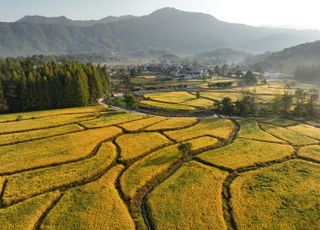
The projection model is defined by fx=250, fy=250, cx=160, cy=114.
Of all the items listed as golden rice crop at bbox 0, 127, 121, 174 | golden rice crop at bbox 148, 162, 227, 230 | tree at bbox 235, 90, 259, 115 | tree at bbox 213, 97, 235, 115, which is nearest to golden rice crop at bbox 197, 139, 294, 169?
golden rice crop at bbox 148, 162, 227, 230

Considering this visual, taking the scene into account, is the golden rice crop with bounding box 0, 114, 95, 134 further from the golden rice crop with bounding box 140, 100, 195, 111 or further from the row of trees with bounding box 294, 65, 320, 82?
the row of trees with bounding box 294, 65, 320, 82

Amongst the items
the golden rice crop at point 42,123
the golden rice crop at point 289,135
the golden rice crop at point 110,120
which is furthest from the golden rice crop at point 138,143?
the golden rice crop at point 289,135

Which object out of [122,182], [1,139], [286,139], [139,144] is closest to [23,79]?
[1,139]

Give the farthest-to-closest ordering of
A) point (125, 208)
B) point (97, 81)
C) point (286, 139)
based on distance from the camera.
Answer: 1. point (97, 81)
2. point (286, 139)
3. point (125, 208)

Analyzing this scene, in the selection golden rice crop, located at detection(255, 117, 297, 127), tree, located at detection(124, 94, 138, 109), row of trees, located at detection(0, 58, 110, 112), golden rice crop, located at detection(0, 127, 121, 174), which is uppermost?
row of trees, located at detection(0, 58, 110, 112)

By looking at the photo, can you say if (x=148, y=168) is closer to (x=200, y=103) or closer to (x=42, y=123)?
(x=42, y=123)

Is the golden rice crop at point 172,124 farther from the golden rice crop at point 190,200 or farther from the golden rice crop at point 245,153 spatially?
the golden rice crop at point 190,200

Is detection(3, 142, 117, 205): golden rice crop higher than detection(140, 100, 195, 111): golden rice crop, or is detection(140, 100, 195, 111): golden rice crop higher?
detection(140, 100, 195, 111): golden rice crop

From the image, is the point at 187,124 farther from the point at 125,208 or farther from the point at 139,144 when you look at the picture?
the point at 125,208
